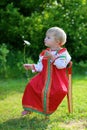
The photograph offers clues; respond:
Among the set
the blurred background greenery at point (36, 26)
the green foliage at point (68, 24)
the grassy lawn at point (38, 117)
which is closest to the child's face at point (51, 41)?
the grassy lawn at point (38, 117)

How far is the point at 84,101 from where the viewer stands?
6.93 metres

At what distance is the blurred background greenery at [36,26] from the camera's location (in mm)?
10633

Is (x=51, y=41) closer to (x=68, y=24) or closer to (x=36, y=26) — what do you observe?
(x=36, y=26)

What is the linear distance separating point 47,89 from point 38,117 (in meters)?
0.48

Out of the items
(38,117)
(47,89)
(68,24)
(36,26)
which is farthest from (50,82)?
(68,24)

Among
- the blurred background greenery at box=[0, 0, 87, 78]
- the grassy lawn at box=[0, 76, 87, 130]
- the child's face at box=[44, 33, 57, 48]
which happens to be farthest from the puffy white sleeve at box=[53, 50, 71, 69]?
the blurred background greenery at box=[0, 0, 87, 78]

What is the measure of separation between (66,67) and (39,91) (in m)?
0.50

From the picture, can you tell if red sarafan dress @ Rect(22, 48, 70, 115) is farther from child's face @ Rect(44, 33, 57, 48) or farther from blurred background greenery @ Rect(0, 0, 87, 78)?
blurred background greenery @ Rect(0, 0, 87, 78)

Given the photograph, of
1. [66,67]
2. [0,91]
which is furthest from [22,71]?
[66,67]

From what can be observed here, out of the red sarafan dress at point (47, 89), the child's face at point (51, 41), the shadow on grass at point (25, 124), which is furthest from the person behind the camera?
the child's face at point (51, 41)

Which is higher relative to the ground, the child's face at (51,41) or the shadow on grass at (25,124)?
the child's face at (51,41)

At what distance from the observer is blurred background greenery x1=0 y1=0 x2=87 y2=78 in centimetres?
1063

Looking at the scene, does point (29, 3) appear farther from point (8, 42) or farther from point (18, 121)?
point (18, 121)

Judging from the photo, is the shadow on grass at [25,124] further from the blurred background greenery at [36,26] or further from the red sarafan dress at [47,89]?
the blurred background greenery at [36,26]
